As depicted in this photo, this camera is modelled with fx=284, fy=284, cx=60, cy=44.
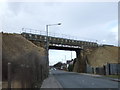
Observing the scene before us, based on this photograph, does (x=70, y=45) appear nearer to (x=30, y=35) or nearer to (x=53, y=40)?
(x=53, y=40)

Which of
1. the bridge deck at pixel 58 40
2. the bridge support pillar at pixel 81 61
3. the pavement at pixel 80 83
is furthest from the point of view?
the bridge support pillar at pixel 81 61

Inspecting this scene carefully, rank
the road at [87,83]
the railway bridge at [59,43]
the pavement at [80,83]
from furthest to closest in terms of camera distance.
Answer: the railway bridge at [59,43], the pavement at [80,83], the road at [87,83]

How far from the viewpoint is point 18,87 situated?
39.3 ft

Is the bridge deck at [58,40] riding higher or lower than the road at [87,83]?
higher

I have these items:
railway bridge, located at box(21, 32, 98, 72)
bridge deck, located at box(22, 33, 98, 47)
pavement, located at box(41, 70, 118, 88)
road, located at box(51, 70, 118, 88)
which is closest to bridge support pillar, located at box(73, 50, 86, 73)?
railway bridge, located at box(21, 32, 98, 72)

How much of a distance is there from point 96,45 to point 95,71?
2220 centimetres

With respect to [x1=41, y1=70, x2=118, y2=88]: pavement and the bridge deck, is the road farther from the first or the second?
the bridge deck

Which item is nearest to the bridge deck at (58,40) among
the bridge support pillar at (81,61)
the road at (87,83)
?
the bridge support pillar at (81,61)

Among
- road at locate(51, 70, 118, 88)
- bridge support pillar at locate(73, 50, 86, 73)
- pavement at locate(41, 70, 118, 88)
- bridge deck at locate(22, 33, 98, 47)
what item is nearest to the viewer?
road at locate(51, 70, 118, 88)

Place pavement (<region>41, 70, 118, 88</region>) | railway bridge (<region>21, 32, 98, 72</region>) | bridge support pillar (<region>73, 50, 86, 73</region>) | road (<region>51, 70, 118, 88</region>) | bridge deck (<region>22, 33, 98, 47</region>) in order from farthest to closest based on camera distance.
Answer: bridge support pillar (<region>73, 50, 86, 73</region>) < railway bridge (<region>21, 32, 98, 72</region>) < bridge deck (<region>22, 33, 98, 47</region>) < pavement (<region>41, 70, 118, 88</region>) < road (<region>51, 70, 118, 88</region>)

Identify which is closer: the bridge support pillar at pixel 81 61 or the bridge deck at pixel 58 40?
the bridge deck at pixel 58 40

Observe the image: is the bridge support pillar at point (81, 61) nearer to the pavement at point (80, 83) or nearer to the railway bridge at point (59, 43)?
the railway bridge at point (59, 43)

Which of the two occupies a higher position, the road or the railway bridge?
the railway bridge

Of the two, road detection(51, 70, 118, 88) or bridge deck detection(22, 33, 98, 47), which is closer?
road detection(51, 70, 118, 88)
